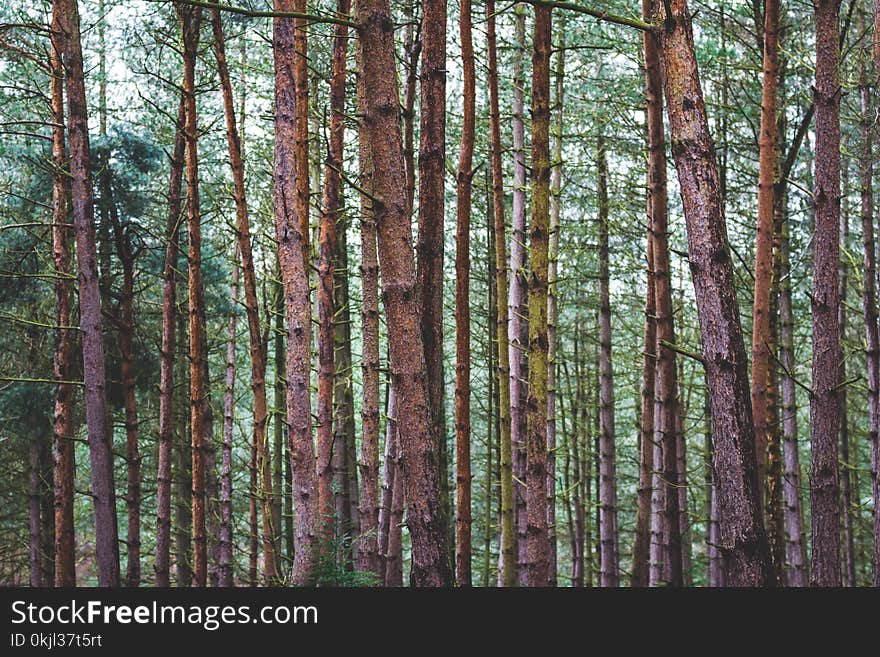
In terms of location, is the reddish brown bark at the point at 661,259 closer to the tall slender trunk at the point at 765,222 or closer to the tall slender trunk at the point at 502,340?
the tall slender trunk at the point at 765,222

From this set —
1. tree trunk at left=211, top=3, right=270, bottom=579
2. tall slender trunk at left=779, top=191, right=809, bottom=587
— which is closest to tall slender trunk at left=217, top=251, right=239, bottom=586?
tree trunk at left=211, top=3, right=270, bottom=579

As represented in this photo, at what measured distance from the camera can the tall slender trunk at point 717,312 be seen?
4273 mm

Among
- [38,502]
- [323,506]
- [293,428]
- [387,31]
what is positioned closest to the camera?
[387,31]

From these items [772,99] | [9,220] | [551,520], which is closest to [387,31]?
[772,99]

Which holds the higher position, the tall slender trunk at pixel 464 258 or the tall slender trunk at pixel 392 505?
the tall slender trunk at pixel 464 258

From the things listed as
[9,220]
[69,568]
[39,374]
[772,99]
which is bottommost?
[69,568]

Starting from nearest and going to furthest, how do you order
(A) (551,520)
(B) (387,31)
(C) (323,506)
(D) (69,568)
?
(B) (387,31)
(C) (323,506)
(D) (69,568)
(A) (551,520)

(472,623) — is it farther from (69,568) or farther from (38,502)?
(38,502)

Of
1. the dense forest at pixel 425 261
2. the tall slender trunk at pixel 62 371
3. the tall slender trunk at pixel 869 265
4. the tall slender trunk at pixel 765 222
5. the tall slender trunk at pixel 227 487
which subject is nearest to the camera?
the dense forest at pixel 425 261

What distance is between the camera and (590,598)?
362 centimetres

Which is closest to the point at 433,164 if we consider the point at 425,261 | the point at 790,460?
the point at 425,261

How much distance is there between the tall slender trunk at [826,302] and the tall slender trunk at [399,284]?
3305 millimetres

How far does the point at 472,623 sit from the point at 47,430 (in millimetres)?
11102

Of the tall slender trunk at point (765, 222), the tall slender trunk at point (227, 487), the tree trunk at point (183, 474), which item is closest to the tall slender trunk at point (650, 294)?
the tall slender trunk at point (765, 222)
